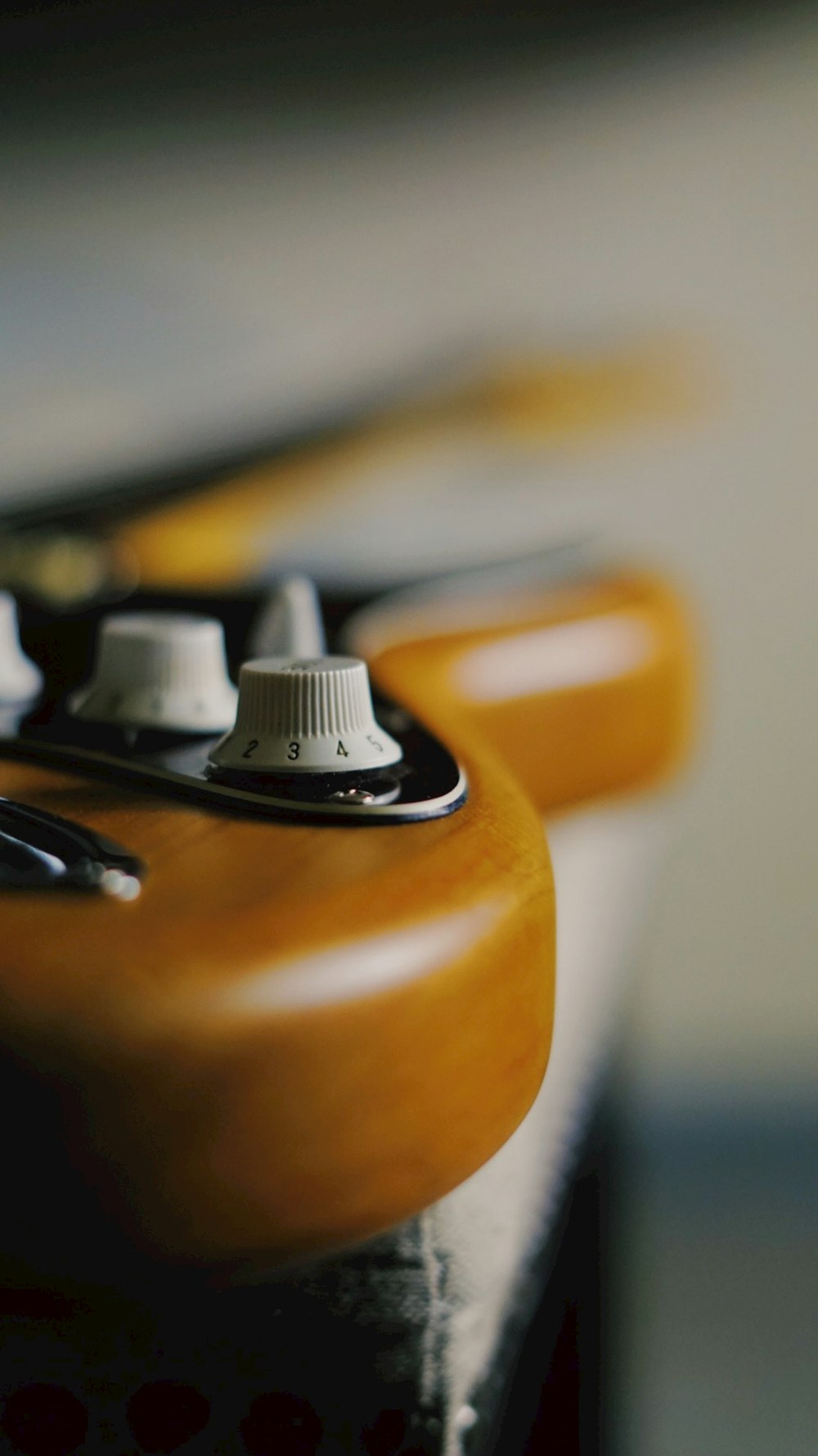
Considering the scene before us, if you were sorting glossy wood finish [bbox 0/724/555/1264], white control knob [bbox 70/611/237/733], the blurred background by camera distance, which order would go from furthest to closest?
the blurred background → white control knob [bbox 70/611/237/733] → glossy wood finish [bbox 0/724/555/1264]

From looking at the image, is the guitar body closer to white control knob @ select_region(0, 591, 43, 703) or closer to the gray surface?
white control knob @ select_region(0, 591, 43, 703)

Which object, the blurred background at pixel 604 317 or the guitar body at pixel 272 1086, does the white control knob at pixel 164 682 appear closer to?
the guitar body at pixel 272 1086

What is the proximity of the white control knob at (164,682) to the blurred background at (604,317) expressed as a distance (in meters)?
0.36

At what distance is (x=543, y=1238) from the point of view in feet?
1.25

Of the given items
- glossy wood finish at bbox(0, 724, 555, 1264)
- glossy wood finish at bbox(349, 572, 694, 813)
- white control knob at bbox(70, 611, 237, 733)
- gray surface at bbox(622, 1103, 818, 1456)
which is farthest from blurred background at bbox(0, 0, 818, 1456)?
glossy wood finish at bbox(0, 724, 555, 1264)

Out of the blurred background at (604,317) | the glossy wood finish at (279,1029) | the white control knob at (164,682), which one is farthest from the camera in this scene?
the blurred background at (604,317)

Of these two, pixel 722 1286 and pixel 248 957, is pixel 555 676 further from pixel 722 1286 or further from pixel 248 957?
pixel 722 1286

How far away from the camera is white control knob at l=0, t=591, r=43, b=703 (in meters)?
0.31

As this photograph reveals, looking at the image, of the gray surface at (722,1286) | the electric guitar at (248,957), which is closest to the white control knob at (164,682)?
the electric guitar at (248,957)

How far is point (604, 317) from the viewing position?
70cm

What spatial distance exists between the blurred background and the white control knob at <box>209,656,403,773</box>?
0.43 m

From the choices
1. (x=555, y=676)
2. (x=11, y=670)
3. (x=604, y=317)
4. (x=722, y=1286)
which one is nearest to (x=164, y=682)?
(x=11, y=670)

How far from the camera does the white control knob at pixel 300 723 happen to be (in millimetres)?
234

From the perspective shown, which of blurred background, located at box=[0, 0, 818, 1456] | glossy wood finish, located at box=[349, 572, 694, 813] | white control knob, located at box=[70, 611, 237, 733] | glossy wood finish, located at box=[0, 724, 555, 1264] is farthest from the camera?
blurred background, located at box=[0, 0, 818, 1456]
